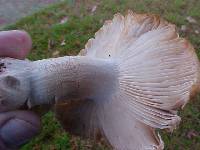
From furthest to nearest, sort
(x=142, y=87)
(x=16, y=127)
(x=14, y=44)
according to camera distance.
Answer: (x=14, y=44)
(x=142, y=87)
(x=16, y=127)

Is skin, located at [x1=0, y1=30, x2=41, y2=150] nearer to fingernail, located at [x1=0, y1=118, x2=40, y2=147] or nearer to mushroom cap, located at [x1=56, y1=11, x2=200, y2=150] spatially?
fingernail, located at [x1=0, y1=118, x2=40, y2=147]

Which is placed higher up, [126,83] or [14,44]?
[14,44]

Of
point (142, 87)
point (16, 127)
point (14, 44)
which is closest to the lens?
point (16, 127)

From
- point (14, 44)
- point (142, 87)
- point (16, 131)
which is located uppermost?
point (14, 44)

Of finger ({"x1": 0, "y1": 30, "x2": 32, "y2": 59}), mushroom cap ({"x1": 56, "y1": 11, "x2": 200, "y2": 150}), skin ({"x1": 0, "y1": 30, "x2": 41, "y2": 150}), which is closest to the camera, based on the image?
skin ({"x1": 0, "y1": 30, "x2": 41, "y2": 150})

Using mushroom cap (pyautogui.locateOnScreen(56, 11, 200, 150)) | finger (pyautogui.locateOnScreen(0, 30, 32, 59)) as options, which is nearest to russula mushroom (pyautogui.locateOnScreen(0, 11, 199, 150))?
mushroom cap (pyautogui.locateOnScreen(56, 11, 200, 150))

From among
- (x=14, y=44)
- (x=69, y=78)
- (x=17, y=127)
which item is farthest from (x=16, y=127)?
(x=14, y=44)

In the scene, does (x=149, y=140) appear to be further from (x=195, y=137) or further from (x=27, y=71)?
(x=195, y=137)

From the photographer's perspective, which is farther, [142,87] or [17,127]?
[142,87]

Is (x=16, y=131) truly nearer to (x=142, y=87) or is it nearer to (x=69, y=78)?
(x=69, y=78)
